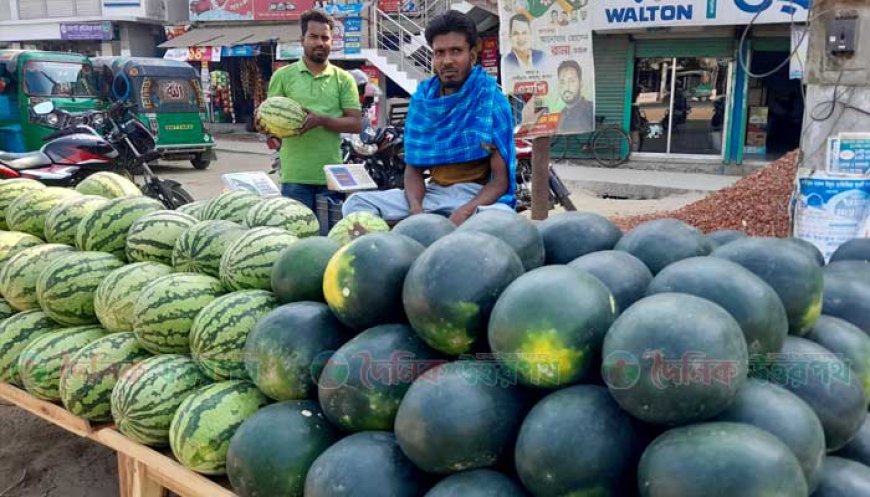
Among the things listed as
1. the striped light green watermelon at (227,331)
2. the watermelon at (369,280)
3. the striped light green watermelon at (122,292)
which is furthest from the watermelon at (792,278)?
the striped light green watermelon at (122,292)

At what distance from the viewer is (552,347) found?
1.55m

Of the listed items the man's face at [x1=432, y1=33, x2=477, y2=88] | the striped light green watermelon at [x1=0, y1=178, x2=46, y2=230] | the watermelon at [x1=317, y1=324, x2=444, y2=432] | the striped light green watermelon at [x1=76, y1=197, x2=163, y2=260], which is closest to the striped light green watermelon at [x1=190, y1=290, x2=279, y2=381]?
the watermelon at [x1=317, y1=324, x2=444, y2=432]

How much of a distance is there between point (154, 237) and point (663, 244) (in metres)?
2.07

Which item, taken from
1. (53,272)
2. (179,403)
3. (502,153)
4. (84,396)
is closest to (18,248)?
(53,272)

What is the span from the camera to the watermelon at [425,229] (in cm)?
222

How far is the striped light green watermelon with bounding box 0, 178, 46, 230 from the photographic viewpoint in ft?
12.2

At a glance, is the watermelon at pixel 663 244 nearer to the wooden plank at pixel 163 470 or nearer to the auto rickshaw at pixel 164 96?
the wooden plank at pixel 163 470

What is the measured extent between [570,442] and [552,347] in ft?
0.70

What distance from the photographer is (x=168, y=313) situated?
2.49 m

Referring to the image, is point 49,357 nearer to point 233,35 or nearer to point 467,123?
point 467,123

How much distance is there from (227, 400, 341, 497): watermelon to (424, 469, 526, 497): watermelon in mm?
441

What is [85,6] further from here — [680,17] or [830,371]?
[830,371]

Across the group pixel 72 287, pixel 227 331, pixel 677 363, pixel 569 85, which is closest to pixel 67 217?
pixel 72 287

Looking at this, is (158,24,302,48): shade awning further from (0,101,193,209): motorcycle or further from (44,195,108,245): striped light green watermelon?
(44,195,108,245): striped light green watermelon
